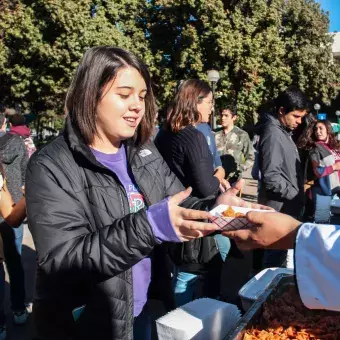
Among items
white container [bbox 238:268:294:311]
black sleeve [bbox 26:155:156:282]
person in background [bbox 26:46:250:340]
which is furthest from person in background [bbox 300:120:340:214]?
black sleeve [bbox 26:155:156:282]

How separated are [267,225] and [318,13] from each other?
20.9 meters

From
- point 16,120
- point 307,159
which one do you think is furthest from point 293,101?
point 16,120

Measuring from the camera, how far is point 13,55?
17688 mm

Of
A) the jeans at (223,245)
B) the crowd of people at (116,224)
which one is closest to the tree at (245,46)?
the jeans at (223,245)

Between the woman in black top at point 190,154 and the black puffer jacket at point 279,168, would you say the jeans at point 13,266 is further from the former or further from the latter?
the black puffer jacket at point 279,168

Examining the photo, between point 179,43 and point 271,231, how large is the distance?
737 inches

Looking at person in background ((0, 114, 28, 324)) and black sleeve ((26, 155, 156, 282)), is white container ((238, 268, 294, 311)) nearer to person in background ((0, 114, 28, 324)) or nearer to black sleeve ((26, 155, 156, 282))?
black sleeve ((26, 155, 156, 282))

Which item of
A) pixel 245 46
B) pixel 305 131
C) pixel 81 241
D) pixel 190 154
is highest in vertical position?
pixel 245 46

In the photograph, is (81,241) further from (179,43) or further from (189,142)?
(179,43)

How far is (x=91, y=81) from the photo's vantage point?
5.31ft

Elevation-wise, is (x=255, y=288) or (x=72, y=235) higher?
(x=72, y=235)

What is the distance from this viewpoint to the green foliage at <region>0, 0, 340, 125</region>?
16750mm

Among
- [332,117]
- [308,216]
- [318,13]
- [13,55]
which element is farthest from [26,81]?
[332,117]

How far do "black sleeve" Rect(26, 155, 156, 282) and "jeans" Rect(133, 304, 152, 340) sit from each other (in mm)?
580
